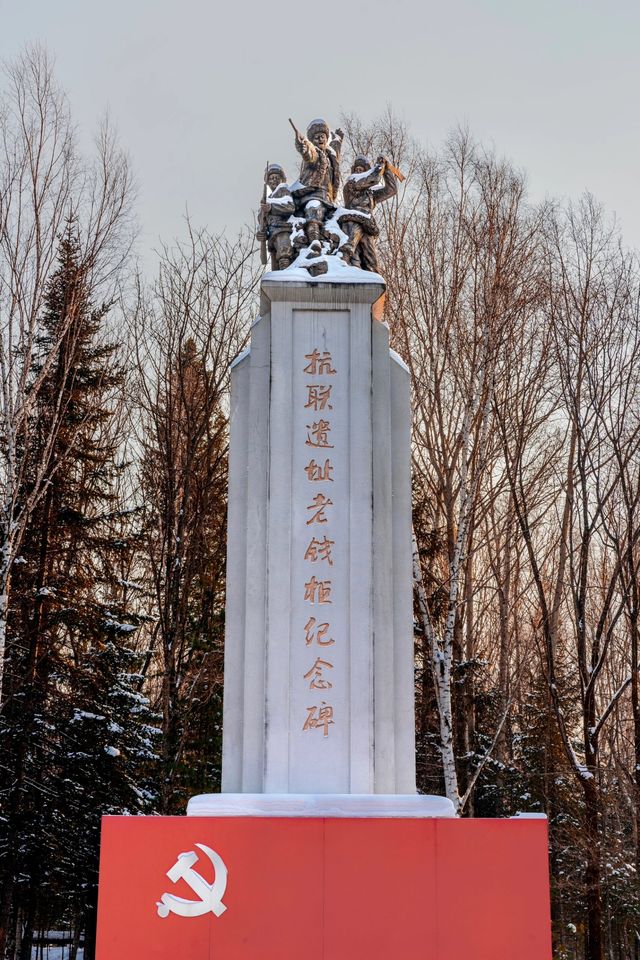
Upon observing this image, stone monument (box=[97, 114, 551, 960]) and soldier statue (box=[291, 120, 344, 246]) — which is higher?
soldier statue (box=[291, 120, 344, 246])

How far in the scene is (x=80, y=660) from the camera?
1670 cm

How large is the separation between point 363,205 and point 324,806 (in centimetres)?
464

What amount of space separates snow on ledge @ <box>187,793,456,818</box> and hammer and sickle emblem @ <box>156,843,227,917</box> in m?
0.51

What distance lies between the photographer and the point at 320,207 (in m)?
8.14

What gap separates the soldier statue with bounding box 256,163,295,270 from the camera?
802 centimetres

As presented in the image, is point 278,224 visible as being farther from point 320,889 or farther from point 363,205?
point 320,889

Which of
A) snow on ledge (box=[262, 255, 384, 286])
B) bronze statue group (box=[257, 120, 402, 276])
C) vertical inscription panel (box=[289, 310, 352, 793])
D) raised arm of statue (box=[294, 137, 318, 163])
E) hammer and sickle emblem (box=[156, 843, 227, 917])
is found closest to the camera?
hammer and sickle emblem (box=[156, 843, 227, 917])

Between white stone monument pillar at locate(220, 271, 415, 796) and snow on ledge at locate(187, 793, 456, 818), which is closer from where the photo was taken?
snow on ledge at locate(187, 793, 456, 818)

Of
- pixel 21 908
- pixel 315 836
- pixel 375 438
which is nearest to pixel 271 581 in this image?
pixel 375 438

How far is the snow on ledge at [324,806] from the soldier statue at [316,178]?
13.6ft

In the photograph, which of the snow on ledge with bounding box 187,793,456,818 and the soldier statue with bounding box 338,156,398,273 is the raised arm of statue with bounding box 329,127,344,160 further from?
the snow on ledge with bounding box 187,793,456,818

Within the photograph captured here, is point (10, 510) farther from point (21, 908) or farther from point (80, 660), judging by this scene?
point (21, 908)

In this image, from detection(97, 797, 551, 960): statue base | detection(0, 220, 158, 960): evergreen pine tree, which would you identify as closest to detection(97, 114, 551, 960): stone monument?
detection(97, 797, 551, 960): statue base

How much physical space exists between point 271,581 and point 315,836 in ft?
6.22
